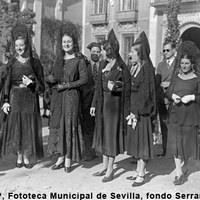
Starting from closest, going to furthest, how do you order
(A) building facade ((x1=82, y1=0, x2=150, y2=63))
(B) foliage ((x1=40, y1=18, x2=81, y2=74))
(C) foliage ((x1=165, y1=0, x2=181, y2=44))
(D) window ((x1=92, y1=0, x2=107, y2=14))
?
1. (C) foliage ((x1=165, y1=0, x2=181, y2=44))
2. (A) building facade ((x1=82, y1=0, x2=150, y2=63))
3. (D) window ((x1=92, y1=0, x2=107, y2=14))
4. (B) foliage ((x1=40, y1=18, x2=81, y2=74))

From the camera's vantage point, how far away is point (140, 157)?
4.54 m

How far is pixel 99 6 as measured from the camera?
2022cm

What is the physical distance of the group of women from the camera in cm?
454

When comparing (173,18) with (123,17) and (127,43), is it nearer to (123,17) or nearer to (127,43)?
(123,17)

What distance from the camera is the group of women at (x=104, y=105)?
454 cm

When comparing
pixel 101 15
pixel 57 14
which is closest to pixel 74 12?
pixel 57 14

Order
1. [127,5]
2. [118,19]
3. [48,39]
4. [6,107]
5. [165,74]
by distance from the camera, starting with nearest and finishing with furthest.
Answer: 1. [6,107]
2. [165,74]
3. [127,5]
4. [118,19]
5. [48,39]

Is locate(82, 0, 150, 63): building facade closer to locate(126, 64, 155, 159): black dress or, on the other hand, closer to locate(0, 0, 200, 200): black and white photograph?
locate(0, 0, 200, 200): black and white photograph

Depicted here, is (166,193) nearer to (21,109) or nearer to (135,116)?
(135,116)

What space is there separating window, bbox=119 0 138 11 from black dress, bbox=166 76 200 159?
14.1 metres

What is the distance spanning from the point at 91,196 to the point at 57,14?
19.6m

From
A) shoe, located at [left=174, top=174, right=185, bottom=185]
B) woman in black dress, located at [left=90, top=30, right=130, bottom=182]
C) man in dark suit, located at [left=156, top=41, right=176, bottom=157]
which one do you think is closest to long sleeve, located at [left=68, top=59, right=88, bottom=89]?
woman in black dress, located at [left=90, top=30, right=130, bottom=182]

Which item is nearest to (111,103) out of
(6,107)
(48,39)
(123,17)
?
(6,107)

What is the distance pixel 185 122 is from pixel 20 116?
89.6 inches
